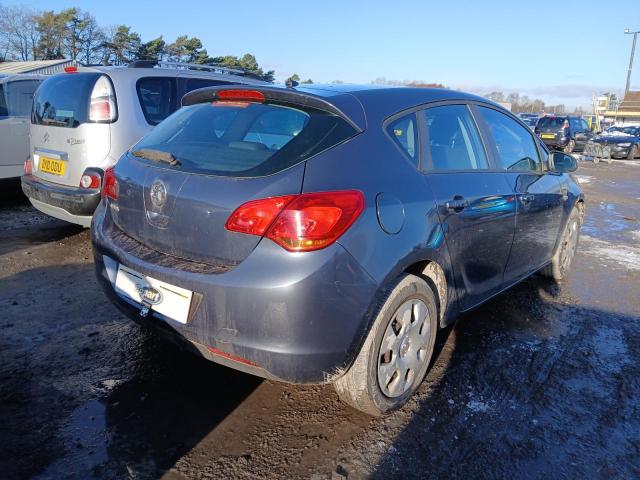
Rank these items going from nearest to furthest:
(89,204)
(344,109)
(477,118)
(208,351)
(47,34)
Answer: (208,351) < (344,109) < (477,118) < (89,204) < (47,34)

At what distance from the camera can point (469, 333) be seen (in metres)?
3.64

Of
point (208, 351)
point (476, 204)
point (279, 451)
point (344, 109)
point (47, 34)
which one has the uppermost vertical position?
point (47, 34)

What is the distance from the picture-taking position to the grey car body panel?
2111 millimetres

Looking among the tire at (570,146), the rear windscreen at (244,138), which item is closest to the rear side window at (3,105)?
the rear windscreen at (244,138)

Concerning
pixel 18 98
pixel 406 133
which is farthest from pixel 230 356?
pixel 18 98

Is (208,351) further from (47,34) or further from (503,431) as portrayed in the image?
(47,34)

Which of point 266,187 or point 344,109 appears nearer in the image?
point 266,187

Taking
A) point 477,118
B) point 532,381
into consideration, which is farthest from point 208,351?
point 477,118

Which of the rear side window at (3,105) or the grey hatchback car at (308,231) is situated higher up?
the rear side window at (3,105)

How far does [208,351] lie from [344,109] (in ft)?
4.28

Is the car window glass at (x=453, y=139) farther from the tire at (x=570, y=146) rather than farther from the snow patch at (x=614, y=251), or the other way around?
the tire at (x=570, y=146)

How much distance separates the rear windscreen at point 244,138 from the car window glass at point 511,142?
1.57 metres

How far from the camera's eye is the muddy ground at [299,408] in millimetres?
2266

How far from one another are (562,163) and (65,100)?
465 centimetres
